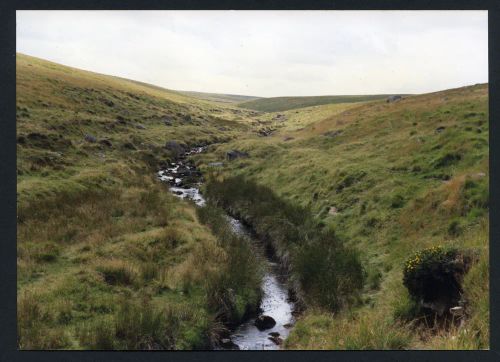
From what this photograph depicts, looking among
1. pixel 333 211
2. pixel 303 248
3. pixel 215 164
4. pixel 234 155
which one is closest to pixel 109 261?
pixel 303 248

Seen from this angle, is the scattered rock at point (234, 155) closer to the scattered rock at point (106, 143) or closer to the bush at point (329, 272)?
the scattered rock at point (106, 143)

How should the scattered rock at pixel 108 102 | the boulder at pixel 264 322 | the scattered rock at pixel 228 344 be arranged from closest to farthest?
the scattered rock at pixel 228 344 → the boulder at pixel 264 322 → the scattered rock at pixel 108 102

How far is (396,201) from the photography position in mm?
17266

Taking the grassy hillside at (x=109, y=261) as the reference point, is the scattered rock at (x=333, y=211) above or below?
above

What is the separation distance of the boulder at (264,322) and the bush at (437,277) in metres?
4.41

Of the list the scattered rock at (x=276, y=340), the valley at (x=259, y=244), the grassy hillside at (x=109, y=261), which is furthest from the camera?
the scattered rock at (x=276, y=340)

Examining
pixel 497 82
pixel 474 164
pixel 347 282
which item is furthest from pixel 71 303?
pixel 474 164

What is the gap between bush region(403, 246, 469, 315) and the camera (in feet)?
30.9

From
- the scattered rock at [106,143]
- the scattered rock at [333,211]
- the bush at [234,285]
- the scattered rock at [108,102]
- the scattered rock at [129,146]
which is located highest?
the scattered rock at [108,102]

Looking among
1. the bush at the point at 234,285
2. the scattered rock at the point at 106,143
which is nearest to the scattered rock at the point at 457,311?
the bush at the point at 234,285

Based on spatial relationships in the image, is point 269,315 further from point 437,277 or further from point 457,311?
point 457,311

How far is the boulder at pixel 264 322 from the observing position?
11914 mm

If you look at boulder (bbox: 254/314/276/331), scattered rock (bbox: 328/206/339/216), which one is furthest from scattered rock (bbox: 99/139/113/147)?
boulder (bbox: 254/314/276/331)

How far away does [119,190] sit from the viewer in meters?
23.9
